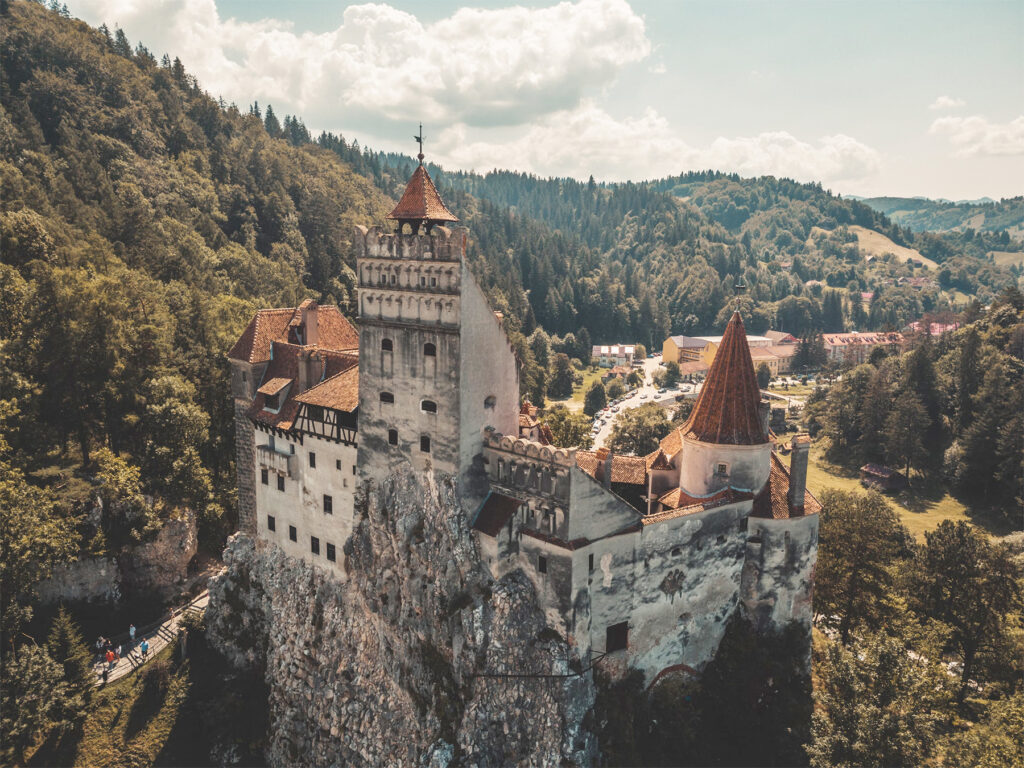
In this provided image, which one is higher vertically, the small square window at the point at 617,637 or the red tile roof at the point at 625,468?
the red tile roof at the point at 625,468

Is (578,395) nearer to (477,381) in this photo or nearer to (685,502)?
(685,502)

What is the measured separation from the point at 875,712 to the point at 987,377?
8495 centimetres

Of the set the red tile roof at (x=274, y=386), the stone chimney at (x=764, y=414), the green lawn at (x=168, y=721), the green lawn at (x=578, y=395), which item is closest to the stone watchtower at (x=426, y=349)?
the red tile roof at (x=274, y=386)

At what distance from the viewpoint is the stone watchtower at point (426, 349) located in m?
35.7

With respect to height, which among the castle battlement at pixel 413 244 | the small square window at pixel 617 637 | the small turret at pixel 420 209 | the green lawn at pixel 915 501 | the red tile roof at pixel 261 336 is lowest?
the green lawn at pixel 915 501

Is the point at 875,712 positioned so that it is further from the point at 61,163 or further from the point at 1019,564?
the point at 61,163

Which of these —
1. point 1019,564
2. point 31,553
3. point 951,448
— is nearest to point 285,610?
point 31,553

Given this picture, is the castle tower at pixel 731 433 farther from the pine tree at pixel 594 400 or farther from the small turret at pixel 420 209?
the pine tree at pixel 594 400

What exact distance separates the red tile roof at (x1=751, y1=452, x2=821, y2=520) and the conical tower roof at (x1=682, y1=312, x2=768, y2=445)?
3.25 meters

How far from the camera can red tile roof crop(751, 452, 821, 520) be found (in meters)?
40.0

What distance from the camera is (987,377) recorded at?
326 feet

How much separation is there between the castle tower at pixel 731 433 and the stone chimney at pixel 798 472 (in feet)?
4.85

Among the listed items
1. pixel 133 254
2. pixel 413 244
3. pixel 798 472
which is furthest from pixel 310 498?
pixel 133 254

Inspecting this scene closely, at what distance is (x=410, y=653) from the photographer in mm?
39250
